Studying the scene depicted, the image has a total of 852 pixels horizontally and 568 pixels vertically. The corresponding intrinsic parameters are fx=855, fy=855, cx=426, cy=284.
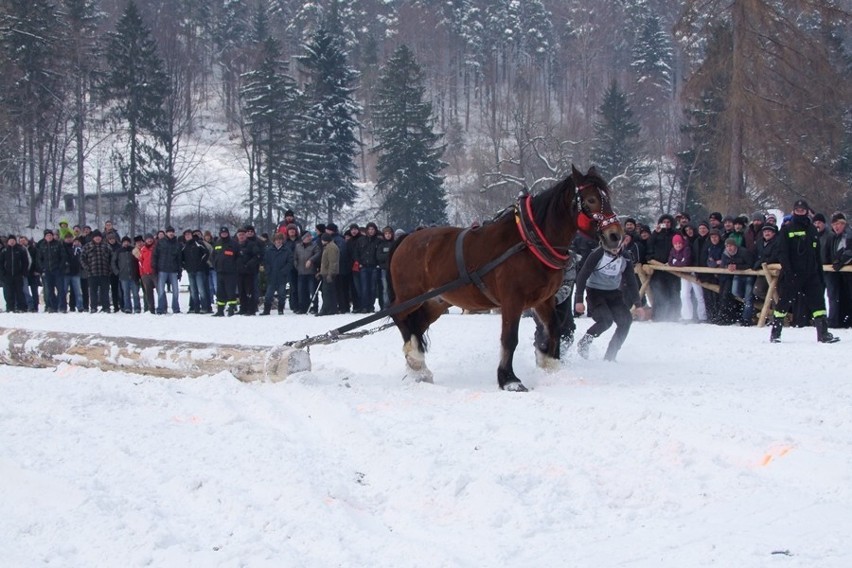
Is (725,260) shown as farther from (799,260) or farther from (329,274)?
(329,274)

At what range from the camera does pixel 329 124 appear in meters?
44.3

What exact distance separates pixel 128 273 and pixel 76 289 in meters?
2.13

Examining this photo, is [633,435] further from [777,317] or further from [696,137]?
[696,137]

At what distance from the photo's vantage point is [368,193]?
53344mm

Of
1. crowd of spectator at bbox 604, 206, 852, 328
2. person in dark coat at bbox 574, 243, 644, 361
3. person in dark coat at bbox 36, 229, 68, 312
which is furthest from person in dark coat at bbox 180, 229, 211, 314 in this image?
person in dark coat at bbox 574, 243, 644, 361

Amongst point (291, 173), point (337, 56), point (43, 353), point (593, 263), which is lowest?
point (43, 353)

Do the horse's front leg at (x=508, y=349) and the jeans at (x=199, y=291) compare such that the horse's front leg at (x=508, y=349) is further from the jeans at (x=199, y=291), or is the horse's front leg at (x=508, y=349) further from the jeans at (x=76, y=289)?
the jeans at (x=76, y=289)

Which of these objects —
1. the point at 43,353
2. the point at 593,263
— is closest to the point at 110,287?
the point at 43,353

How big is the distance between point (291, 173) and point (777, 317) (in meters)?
33.5

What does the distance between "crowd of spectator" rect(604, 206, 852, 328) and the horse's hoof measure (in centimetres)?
603

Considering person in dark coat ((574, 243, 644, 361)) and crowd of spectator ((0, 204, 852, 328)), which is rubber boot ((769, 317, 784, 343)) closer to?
crowd of spectator ((0, 204, 852, 328))

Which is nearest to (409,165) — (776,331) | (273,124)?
(273,124)

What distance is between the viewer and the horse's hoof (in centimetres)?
792

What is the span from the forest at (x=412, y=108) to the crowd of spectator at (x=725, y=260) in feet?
27.9
